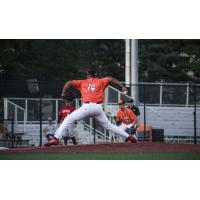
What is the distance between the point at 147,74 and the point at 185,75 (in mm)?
2545

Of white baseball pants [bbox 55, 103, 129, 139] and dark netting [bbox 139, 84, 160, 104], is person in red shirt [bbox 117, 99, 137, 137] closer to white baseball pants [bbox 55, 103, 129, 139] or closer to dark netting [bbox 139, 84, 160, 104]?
white baseball pants [bbox 55, 103, 129, 139]

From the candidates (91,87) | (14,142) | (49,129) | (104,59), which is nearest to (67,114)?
(49,129)

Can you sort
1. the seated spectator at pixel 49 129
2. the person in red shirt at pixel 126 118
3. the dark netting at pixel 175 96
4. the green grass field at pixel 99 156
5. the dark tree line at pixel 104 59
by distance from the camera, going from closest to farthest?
the green grass field at pixel 99 156 < the person in red shirt at pixel 126 118 < the seated spectator at pixel 49 129 < the dark netting at pixel 175 96 < the dark tree line at pixel 104 59

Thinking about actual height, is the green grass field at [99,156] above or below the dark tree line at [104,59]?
below

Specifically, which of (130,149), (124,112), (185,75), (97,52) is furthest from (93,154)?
(97,52)

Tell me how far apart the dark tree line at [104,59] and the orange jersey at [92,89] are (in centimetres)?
2394

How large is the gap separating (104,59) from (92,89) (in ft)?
106

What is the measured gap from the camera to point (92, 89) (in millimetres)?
22172

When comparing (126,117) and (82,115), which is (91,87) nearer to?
(82,115)

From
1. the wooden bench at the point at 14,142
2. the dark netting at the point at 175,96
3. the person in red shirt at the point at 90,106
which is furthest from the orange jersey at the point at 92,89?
the dark netting at the point at 175,96

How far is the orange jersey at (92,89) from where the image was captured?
22.0m

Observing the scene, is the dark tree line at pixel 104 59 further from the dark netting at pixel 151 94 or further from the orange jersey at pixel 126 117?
the orange jersey at pixel 126 117

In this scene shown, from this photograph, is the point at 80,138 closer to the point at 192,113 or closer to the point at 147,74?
the point at 192,113

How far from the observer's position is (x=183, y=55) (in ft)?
170
